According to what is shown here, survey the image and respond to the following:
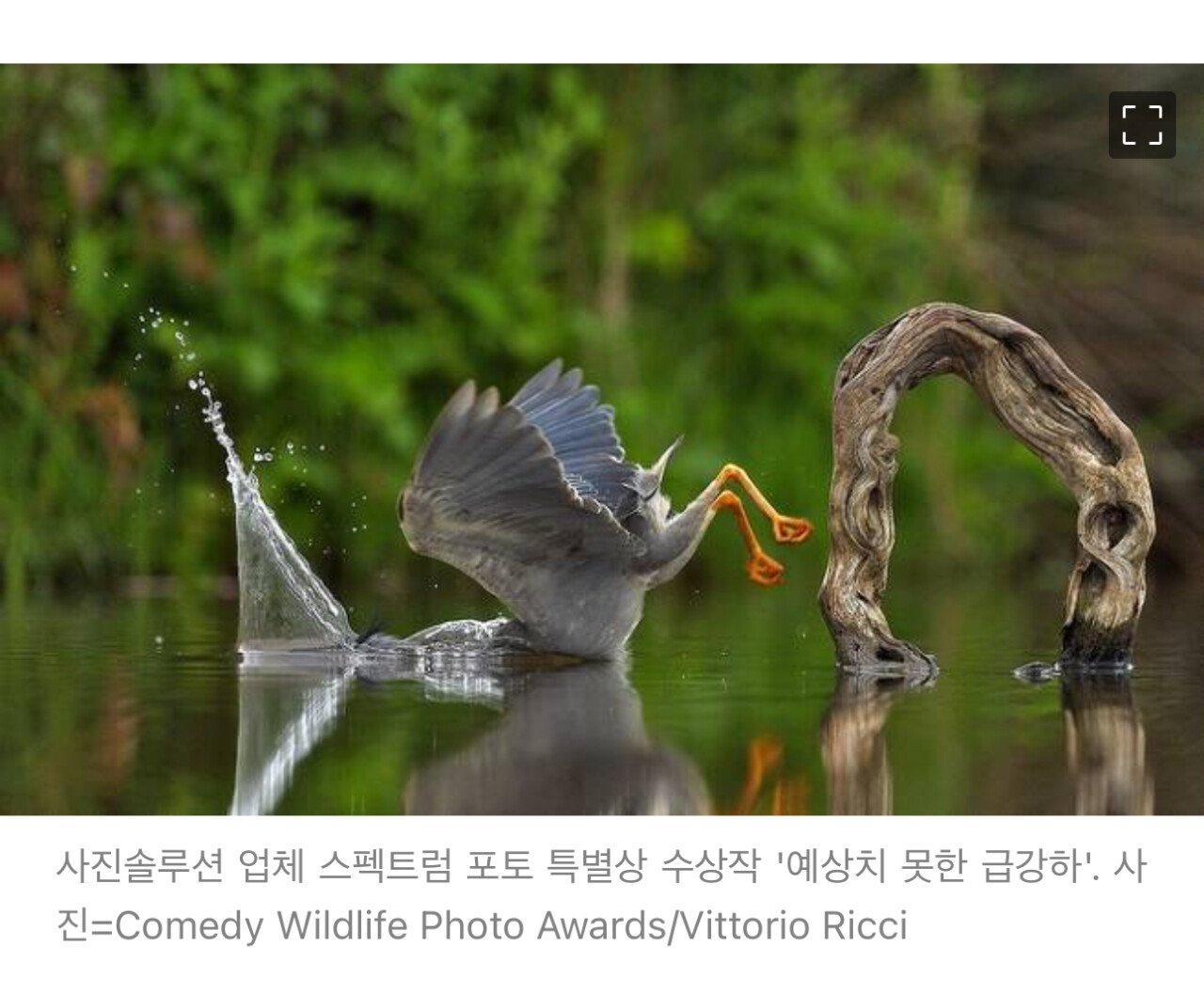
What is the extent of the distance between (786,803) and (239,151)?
732 cm

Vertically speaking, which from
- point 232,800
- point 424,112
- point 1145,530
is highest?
point 424,112

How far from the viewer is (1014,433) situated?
584 centimetres

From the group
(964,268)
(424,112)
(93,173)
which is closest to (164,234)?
(93,173)

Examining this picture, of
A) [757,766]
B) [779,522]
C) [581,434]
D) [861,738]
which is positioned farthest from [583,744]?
[581,434]

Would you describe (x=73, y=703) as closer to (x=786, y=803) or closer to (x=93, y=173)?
(x=786, y=803)

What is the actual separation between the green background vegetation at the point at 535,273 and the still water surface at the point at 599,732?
9.77ft

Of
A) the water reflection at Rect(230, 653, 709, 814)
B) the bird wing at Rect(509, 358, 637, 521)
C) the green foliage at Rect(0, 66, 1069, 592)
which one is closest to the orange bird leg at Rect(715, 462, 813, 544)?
the bird wing at Rect(509, 358, 637, 521)

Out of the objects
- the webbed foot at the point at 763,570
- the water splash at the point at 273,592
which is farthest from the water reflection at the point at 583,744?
the webbed foot at the point at 763,570

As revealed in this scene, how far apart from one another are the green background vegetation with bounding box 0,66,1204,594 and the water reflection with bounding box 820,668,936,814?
4.46 m

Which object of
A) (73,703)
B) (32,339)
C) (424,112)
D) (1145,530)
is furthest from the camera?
(424,112)

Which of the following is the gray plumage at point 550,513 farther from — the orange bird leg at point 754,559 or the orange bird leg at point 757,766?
the orange bird leg at point 757,766

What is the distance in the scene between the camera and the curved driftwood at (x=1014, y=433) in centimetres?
568

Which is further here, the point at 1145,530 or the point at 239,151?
the point at 239,151

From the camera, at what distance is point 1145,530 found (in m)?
5.70
